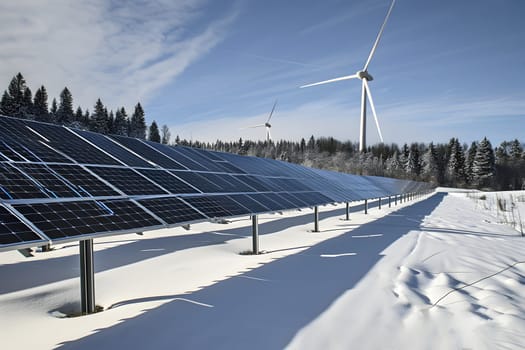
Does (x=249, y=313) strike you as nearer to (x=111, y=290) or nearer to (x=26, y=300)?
(x=111, y=290)

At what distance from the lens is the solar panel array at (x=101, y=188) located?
6859 millimetres

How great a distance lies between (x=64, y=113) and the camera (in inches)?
3814

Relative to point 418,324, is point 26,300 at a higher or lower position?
higher

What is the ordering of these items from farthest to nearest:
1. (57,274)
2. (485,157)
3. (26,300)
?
(485,157) < (57,274) < (26,300)

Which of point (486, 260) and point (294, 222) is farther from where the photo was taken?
point (294, 222)

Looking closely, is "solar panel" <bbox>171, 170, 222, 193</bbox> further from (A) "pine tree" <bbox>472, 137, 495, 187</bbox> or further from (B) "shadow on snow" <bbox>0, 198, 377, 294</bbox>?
(A) "pine tree" <bbox>472, 137, 495, 187</bbox>

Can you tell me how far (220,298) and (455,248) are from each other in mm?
11922

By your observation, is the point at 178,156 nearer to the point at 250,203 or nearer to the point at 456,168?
the point at 250,203

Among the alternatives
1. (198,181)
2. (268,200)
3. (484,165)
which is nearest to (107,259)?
(198,181)

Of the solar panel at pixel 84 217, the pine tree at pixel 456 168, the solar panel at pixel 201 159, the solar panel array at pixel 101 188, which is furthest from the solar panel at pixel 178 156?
the pine tree at pixel 456 168

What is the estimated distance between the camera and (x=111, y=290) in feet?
32.9

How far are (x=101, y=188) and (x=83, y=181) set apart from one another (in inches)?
20.8

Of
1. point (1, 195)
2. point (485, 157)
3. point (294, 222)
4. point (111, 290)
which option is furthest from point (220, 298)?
point (485, 157)

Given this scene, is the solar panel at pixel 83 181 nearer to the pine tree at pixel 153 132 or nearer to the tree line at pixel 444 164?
the tree line at pixel 444 164
